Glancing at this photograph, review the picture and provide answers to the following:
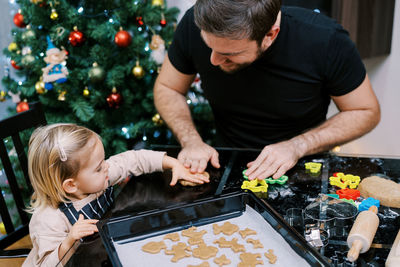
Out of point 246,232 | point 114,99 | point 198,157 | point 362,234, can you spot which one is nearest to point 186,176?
point 198,157

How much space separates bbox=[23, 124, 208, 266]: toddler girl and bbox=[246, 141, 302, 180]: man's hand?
1.57 ft

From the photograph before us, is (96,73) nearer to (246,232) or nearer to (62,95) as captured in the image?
(62,95)

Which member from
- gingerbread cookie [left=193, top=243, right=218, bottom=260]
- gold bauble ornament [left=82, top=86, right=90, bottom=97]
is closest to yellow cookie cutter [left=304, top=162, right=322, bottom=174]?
gingerbread cookie [left=193, top=243, right=218, bottom=260]

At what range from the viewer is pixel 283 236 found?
89 centimetres

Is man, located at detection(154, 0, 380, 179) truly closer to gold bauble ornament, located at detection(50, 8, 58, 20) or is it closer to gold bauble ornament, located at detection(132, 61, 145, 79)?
gold bauble ornament, located at detection(132, 61, 145, 79)

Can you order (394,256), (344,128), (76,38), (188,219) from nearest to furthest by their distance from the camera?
1. (394,256)
2. (188,219)
3. (344,128)
4. (76,38)

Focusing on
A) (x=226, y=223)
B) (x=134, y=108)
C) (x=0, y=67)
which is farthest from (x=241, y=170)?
(x=0, y=67)

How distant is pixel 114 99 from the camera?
2238 millimetres

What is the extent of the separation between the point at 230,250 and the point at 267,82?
862mm

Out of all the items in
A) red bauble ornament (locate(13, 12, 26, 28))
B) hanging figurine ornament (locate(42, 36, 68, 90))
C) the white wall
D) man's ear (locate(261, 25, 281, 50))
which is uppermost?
red bauble ornament (locate(13, 12, 26, 28))

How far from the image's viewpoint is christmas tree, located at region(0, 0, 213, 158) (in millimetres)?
2184

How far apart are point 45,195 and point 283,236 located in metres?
0.69

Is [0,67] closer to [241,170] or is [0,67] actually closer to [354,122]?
[241,170]

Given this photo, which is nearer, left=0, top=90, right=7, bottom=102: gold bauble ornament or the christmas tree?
the christmas tree
